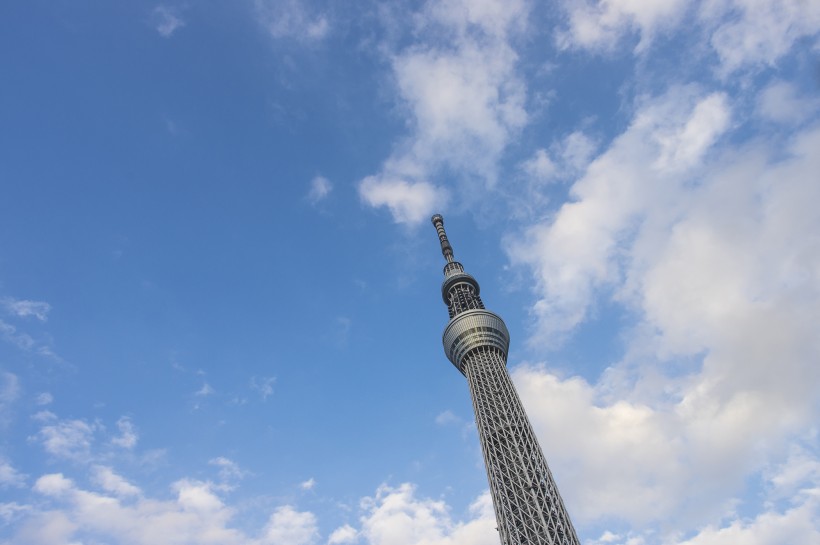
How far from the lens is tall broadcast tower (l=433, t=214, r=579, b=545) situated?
69.5 metres

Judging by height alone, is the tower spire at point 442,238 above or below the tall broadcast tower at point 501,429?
above

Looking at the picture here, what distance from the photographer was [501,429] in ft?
269

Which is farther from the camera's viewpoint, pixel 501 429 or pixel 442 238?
pixel 442 238

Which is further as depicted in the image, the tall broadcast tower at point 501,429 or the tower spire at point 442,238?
the tower spire at point 442,238

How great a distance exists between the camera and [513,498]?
7300cm

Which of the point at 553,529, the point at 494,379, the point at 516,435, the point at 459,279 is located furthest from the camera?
the point at 459,279

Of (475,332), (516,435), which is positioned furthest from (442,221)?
(516,435)

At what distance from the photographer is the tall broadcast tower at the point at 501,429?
6950 centimetres

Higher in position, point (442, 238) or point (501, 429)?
point (442, 238)

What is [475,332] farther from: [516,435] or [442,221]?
[442,221]

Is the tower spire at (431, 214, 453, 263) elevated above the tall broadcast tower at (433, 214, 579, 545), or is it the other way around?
the tower spire at (431, 214, 453, 263)

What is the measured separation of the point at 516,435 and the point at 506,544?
51.9 ft

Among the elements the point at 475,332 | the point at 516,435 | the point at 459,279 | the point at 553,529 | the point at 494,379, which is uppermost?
the point at 459,279

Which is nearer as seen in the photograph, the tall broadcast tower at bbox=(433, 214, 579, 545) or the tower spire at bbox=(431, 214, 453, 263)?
the tall broadcast tower at bbox=(433, 214, 579, 545)
